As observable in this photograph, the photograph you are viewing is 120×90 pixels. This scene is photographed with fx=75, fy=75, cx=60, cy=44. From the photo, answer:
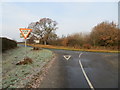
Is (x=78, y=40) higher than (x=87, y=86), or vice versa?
(x=78, y=40)

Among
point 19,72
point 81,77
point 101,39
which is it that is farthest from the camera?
point 101,39

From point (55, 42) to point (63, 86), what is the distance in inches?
1305

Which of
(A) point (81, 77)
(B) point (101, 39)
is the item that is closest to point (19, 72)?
(A) point (81, 77)

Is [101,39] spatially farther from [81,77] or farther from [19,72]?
[19,72]

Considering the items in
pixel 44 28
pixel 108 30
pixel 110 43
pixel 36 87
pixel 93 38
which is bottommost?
pixel 36 87

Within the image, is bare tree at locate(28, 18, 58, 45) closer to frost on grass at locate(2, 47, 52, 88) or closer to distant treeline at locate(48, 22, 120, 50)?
distant treeline at locate(48, 22, 120, 50)

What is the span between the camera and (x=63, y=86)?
11.7 feet

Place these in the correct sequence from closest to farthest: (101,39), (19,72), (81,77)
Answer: (81,77) → (19,72) → (101,39)

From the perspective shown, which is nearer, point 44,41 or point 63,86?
point 63,86

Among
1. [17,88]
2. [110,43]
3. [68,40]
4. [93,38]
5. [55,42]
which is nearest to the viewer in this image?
[17,88]

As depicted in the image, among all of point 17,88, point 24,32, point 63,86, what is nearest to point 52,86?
point 63,86

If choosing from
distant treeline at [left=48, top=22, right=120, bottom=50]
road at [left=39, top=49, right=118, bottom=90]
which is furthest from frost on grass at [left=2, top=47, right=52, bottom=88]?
distant treeline at [left=48, top=22, right=120, bottom=50]

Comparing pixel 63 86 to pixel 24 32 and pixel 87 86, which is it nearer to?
pixel 87 86

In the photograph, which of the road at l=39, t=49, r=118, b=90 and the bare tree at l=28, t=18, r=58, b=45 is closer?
the road at l=39, t=49, r=118, b=90
